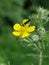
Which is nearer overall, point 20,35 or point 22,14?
point 20,35

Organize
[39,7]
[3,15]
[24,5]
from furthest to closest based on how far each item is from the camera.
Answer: [24,5] → [3,15] → [39,7]

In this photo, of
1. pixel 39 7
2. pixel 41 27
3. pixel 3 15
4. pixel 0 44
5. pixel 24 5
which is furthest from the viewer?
pixel 24 5

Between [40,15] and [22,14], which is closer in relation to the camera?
[40,15]

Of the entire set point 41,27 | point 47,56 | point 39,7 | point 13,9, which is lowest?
point 47,56

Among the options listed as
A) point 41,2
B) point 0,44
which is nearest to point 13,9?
point 0,44

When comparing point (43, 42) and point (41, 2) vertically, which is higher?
point (41, 2)

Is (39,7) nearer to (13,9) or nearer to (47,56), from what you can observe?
(47,56)

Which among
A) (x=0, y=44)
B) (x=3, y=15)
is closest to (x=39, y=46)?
(x=0, y=44)

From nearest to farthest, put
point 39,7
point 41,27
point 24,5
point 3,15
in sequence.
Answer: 1. point 41,27
2. point 39,7
3. point 3,15
4. point 24,5

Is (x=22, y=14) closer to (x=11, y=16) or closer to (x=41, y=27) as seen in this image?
(x=11, y=16)
